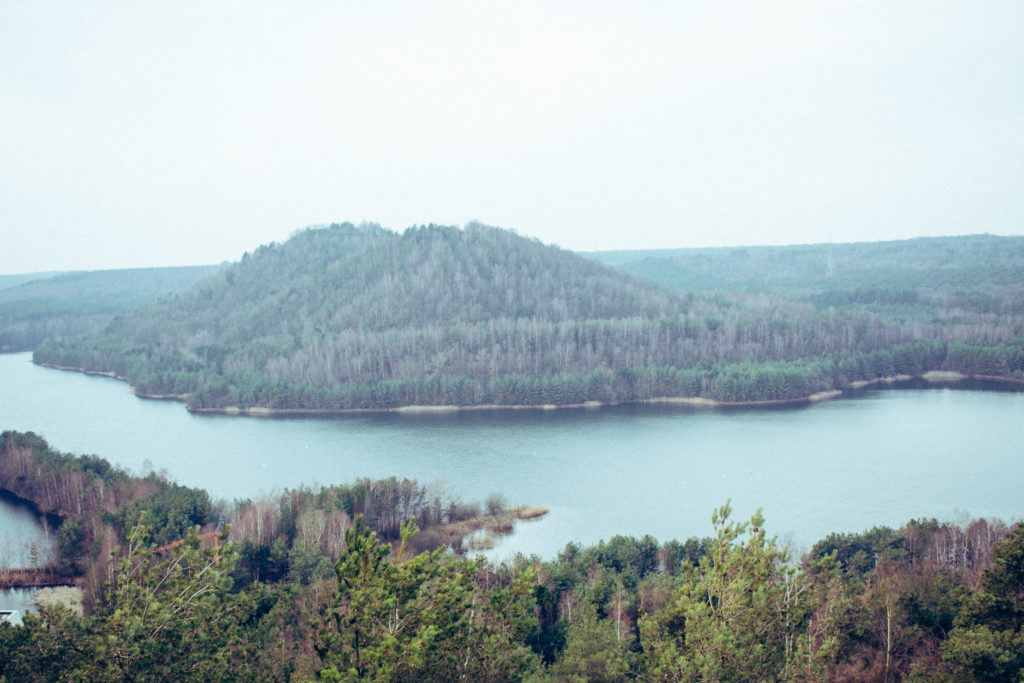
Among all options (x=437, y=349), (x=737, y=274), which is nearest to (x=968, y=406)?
(x=437, y=349)

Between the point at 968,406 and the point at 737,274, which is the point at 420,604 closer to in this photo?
the point at 968,406

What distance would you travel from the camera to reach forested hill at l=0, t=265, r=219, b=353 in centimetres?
5828

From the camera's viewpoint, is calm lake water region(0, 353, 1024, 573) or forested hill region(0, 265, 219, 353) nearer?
calm lake water region(0, 353, 1024, 573)

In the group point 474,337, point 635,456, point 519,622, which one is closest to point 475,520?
point 635,456

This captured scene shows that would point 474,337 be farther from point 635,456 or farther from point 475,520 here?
point 475,520

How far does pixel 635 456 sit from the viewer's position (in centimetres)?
2208

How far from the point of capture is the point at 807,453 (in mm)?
21828

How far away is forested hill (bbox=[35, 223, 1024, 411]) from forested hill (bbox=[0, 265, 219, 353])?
1015 cm

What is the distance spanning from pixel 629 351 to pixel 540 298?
946 cm

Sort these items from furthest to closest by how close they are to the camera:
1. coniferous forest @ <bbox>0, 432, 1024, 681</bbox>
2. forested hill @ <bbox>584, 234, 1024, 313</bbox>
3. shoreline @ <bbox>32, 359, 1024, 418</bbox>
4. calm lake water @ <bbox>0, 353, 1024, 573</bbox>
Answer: forested hill @ <bbox>584, 234, 1024, 313</bbox>, shoreline @ <bbox>32, 359, 1024, 418</bbox>, calm lake water @ <bbox>0, 353, 1024, 573</bbox>, coniferous forest @ <bbox>0, 432, 1024, 681</bbox>

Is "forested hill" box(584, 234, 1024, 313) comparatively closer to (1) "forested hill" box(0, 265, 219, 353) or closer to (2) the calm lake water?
(2) the calm lake water

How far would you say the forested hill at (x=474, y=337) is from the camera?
32375mm

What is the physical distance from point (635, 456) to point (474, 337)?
1719 cm

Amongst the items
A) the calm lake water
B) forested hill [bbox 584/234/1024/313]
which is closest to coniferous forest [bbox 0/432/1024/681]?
the calm lake water
